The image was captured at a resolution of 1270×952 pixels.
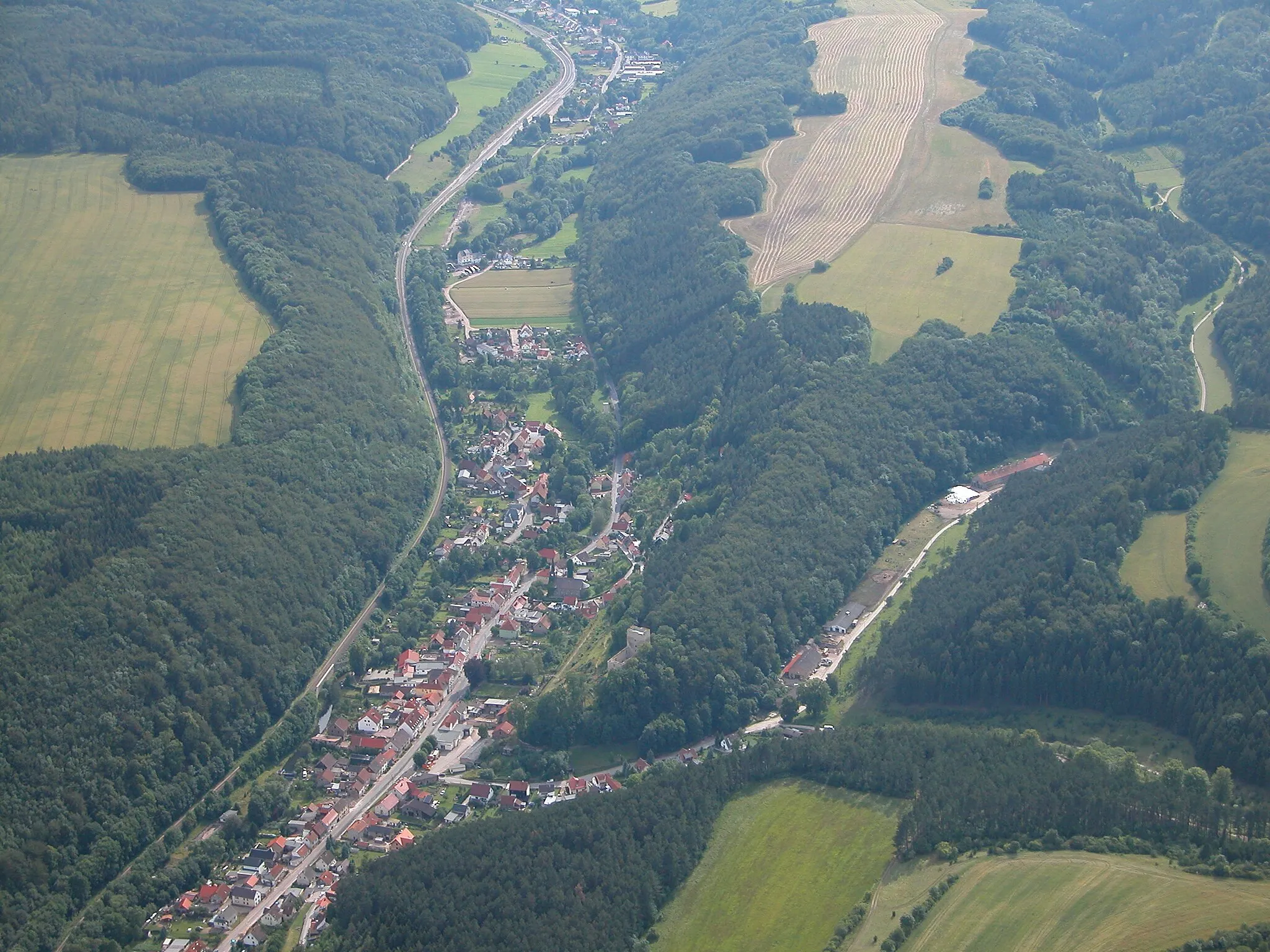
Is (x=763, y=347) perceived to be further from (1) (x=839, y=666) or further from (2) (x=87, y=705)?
(2) (x=87, y=705)

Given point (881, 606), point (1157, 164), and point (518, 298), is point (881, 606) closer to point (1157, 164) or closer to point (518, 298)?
point (518, 298)

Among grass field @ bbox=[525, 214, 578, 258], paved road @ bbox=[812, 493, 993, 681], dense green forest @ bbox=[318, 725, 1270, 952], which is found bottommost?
grass field @ bbox=[525, 214, 578, 258]

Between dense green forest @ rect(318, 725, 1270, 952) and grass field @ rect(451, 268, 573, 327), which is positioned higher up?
dense green forest @ rect(318, 725, 1270, 952)

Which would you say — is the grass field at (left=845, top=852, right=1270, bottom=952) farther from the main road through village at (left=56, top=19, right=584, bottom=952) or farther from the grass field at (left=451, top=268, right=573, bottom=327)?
the grass field at (left=451, top=268, right=573, bottom=327)

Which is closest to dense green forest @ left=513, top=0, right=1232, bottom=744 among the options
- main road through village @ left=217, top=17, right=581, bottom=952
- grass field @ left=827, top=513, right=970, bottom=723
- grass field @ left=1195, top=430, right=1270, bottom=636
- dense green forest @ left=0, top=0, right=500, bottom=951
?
grass field @ left=827, top=513, right=970, bottom=723

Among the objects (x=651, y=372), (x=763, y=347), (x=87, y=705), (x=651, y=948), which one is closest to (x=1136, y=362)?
(x=763, y=347)

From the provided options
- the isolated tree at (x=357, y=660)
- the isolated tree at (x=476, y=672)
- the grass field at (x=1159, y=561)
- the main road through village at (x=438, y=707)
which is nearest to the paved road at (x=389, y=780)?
the main road through village at (x=438, y=707)

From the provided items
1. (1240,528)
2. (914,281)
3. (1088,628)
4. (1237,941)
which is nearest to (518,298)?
(914,281)
